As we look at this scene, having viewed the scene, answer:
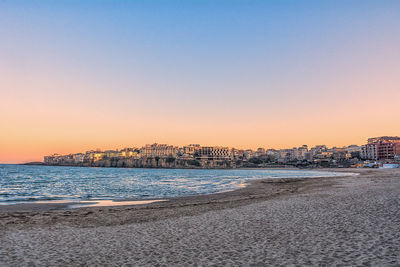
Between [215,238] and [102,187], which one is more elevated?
[215,238]

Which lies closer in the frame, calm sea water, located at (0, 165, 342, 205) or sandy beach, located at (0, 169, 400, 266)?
sandy beach, located at (0, 169, 400, 266)

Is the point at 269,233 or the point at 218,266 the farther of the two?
the point at 269,233

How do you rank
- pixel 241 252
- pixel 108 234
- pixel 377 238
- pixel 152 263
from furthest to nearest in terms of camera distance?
1. pixel 108 234
2. pixel 377 238
3. pixel 241 252
4. pixel 152 263

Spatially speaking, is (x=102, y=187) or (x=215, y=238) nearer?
(x=215, y=238)

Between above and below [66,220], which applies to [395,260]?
above

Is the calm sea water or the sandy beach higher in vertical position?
the sandy beach

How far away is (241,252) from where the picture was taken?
7.58m

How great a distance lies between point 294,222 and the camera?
443 inches

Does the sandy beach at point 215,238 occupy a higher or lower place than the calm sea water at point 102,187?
higher

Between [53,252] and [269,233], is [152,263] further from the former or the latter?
[269,233]

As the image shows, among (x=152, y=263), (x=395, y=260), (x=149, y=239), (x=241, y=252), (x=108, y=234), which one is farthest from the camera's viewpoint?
(x=108, y=234)

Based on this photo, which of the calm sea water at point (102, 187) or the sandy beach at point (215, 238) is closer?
the sandy beach at point (215, 238)

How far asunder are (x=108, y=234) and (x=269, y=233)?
19.4 feet

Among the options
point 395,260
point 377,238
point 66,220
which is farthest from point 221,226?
point 66,220
